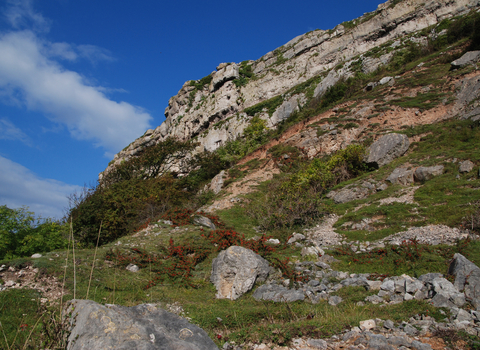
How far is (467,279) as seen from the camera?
5.16 m

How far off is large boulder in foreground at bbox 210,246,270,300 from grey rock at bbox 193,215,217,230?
15.8ft

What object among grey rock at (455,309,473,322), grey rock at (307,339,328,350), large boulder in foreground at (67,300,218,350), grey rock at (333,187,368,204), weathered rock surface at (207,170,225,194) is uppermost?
weathered rock surface at (207,170,225,194)

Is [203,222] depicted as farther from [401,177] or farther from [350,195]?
[401,177]

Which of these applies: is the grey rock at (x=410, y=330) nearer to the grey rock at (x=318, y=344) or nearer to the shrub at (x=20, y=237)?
the grey rock at (x=318, y=344)

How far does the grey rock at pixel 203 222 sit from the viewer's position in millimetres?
12399

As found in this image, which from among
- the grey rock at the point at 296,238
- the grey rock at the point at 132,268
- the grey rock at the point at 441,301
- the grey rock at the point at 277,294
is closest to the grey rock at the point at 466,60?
the grey rock at the point at 296,238

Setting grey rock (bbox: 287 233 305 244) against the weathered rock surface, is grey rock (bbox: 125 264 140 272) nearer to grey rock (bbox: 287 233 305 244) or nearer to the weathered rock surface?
grey rock (bbox: 287 233 305 244)

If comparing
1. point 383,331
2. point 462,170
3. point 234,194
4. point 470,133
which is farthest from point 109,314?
point 470,133

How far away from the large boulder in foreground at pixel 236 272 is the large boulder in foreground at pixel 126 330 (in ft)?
13.1

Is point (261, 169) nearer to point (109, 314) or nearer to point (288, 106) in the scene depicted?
point (109, 314)

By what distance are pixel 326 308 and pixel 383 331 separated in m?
1.36

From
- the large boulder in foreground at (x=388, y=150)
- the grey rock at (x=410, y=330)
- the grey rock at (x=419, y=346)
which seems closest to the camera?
the grey rock at (x=419, y=346)

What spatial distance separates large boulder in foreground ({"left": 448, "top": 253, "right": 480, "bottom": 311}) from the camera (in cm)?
484

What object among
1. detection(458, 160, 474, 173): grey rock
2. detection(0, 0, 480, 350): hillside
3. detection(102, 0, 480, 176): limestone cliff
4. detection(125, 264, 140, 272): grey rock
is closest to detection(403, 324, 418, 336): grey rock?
detection(0, 0, 480, 350): hillside
